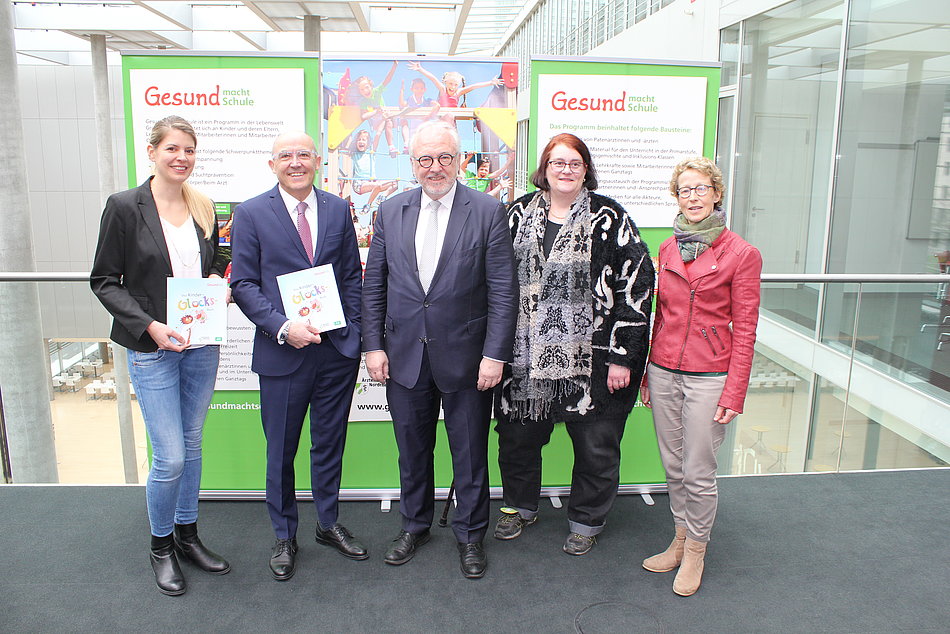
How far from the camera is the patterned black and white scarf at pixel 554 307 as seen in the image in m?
2.50

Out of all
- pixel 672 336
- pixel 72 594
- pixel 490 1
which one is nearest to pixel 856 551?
pixel 672 336

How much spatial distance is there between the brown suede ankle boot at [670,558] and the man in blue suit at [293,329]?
116 cm

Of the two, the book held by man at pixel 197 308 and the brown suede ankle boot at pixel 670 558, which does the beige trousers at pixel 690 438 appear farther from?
the book held by man at pixel 197 308

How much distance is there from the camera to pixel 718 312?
235cm

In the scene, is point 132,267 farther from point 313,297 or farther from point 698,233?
point 698,233

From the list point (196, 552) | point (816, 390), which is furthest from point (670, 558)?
point (816, 390)

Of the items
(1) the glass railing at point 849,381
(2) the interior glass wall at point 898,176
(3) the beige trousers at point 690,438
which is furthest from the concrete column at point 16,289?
(2) the interior glass wall at point 898,176

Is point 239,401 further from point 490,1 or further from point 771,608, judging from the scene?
point 490,1

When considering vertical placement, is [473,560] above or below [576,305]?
below

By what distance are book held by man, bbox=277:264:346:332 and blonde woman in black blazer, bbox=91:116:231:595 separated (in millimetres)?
327

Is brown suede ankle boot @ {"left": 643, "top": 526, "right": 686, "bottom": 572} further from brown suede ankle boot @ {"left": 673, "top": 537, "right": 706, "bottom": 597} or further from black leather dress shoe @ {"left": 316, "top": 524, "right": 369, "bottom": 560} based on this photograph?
black leather dress shoe @ {"left": 316, "top": 524, "right": 369, "bottom": 560}

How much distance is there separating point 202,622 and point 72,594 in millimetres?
574

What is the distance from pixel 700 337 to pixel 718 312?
110 millimetres

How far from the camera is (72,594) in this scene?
242 centimetres
